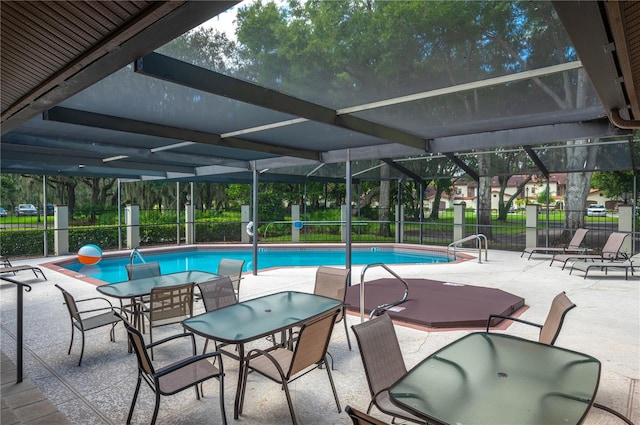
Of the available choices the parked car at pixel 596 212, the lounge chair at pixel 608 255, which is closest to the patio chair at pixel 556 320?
the lounge chair at pixel 608 255

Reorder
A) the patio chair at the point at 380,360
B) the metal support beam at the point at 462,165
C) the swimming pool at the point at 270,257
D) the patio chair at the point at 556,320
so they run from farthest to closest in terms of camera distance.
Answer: the swimming pool at the point at 270,257 → the metal support beam at the point at 462,165 → the patio chair at the point at 556,320 → the patio chair at the point at 380,360

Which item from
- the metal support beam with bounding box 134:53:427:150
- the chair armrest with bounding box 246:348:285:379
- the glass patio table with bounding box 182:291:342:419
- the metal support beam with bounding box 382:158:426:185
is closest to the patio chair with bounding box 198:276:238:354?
the glass patio table with bounding box 182:291:342:419

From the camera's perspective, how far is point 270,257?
15.0 metres

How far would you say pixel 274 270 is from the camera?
936 cm

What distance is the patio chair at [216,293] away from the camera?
404cm

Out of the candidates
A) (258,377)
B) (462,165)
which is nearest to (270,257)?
(462,165)

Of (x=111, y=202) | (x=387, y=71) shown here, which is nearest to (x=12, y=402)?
(x=387, y=71)

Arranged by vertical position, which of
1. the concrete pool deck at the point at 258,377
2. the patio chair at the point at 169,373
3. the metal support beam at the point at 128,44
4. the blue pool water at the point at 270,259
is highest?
the metal support beam at the point at 128,44

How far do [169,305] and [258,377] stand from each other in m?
1.38

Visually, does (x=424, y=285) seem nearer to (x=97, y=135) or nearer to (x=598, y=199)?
(x=97, y=135)

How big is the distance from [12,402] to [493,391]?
3716 millimetres

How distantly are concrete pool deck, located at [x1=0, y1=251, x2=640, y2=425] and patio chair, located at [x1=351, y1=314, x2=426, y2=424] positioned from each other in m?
0.58

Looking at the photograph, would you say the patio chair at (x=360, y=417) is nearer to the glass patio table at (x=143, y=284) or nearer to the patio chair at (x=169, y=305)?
the patio chair at (x=169, y=305)

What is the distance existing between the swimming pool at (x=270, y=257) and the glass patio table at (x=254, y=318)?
8.68 metres
